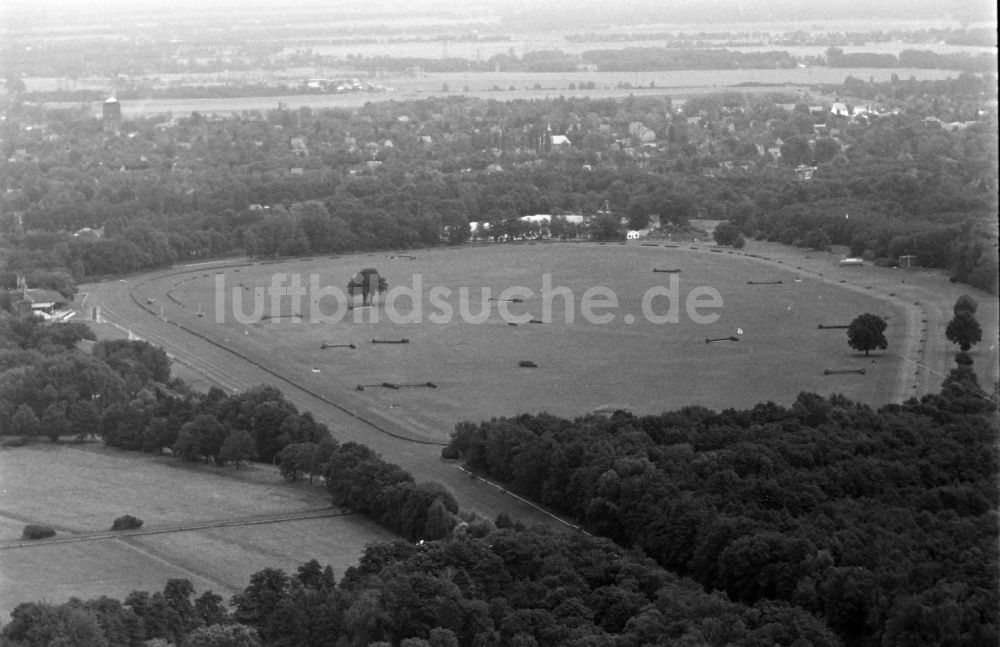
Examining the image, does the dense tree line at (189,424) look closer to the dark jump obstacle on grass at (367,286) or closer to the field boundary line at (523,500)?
the field boundary line at (523,500)

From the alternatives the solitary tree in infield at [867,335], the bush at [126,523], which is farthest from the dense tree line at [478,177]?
the bush at [126,523]

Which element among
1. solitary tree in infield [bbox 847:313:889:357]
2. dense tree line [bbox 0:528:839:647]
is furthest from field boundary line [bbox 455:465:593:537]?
solitary tree in infield [bbox 847:313:889:357]

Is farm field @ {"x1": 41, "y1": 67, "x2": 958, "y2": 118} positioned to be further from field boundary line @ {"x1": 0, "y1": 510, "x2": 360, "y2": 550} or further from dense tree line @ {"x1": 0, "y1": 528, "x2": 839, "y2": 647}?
dense tree line @ {"x1": 0, "y1": 528, "x2": 839, "y2": 647}

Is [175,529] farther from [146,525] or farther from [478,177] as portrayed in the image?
[478,177]

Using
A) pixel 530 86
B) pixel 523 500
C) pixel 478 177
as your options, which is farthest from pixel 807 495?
pixel 530 86

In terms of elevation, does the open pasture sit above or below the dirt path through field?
below

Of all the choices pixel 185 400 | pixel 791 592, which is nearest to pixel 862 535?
pixel 791 592

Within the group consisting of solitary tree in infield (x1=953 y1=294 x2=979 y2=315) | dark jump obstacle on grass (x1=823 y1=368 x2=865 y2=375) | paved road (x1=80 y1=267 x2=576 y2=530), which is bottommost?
paved road (x1=80 y1=267 x2=576 y2=530)

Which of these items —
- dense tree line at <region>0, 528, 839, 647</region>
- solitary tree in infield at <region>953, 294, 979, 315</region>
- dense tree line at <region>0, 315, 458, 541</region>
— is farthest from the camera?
solitary tree in infield at <region>953, 294, 979, 315</region>

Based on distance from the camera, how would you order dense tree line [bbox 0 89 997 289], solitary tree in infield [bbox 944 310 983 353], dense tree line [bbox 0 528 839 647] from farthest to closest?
1. dense tree line [bbox 0 89 997 289]
2. solitary tree in infield [bbox 944 310 983 353]
3. dense tree line [bbox 0 528 839 647]
